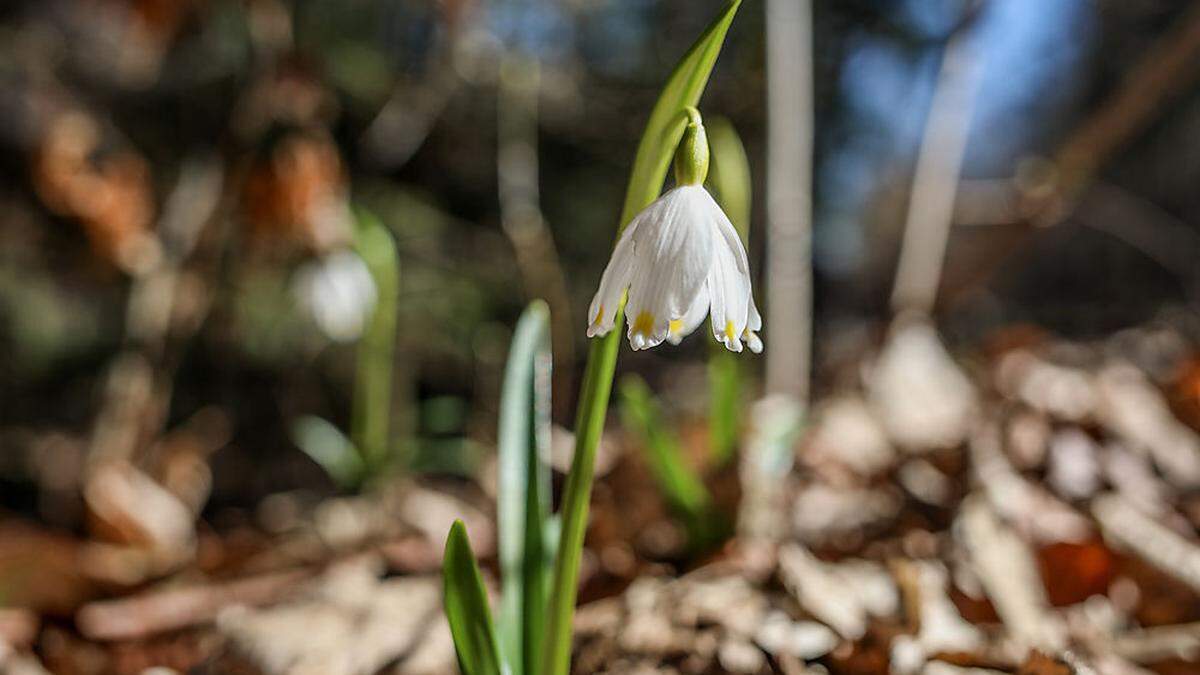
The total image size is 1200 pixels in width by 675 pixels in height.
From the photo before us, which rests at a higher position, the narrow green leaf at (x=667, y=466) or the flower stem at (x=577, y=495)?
the narrow green leaf at (x=667, y=466)

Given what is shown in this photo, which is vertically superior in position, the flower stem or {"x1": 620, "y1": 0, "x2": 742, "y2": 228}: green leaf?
{"x1": 620, "y1": 0, "x2": 742, "y2": 228}: green leaf

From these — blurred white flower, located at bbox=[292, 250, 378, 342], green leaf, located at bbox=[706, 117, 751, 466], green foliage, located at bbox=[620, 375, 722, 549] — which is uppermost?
blurred white flower, located at bbox=[292, 250, 378, 342]

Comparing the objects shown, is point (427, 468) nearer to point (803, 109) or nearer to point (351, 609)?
point (351, 609)

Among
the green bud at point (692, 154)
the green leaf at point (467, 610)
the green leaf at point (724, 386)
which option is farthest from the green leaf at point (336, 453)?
the green bud at point (692, 154)

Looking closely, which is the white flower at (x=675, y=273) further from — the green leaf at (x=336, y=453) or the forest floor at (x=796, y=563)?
the green leaf at (x=336, y=453)

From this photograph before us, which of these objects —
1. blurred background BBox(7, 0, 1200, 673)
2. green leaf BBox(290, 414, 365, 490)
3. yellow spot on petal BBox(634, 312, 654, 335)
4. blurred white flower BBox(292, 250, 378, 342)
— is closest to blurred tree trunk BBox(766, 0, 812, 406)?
blurred background BBox(7, 0, 1200, 673)

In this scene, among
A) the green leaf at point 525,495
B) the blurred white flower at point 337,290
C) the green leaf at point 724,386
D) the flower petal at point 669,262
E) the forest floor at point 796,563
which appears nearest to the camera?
the flower petal at point 669,262

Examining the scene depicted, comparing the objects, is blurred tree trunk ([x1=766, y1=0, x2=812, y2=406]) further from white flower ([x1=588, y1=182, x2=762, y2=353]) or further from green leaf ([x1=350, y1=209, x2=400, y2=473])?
A: white flower ([x1=588, y1=182, x2=762, y2=353])

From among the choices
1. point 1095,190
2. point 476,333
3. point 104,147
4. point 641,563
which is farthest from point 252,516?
point 1095,190
